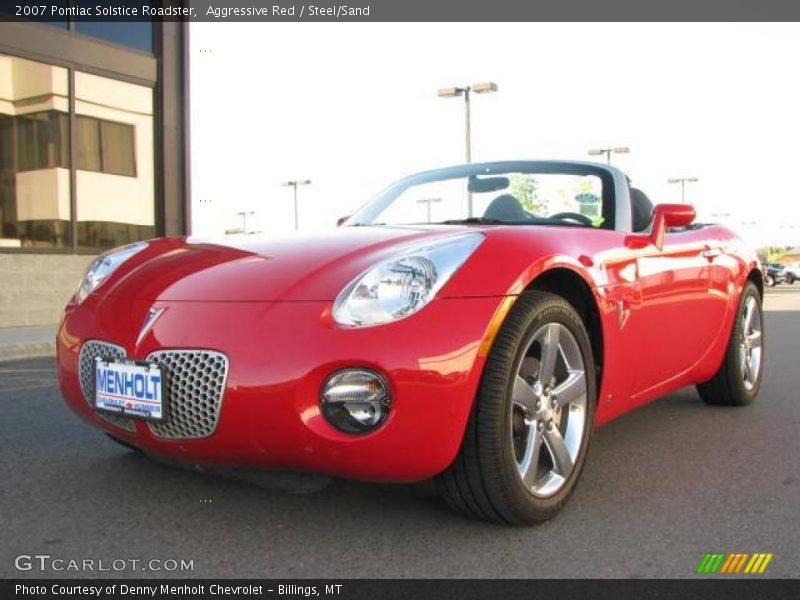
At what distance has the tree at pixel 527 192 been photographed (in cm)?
379

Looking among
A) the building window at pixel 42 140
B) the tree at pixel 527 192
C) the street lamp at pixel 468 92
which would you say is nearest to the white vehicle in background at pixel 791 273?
the street lamp at pixel 468 92

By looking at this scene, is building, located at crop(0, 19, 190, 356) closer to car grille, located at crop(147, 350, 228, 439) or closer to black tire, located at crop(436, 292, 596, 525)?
car grille, located at crop(147, 350, 228, 439)

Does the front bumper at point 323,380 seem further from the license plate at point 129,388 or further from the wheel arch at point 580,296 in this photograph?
the wheel arch at point 580,296

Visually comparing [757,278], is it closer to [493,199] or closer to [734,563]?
[493,199]

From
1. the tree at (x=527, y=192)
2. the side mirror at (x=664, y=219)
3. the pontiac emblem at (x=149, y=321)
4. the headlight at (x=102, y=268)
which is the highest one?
the tree at (x=527, y=192)

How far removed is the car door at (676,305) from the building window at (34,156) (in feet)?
34.9

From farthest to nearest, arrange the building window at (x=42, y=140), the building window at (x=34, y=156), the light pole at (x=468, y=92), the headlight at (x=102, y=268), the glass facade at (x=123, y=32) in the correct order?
the light pole at (x=468, y=92)
the glass facade at (x=123, y=32)
the building window at (x=42, y=140)
the building window at (x=34, y=156)
the headlight at (x=102, y=268)

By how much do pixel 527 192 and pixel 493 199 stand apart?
0.21 m

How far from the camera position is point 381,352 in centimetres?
236

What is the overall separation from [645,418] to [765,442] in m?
0.69

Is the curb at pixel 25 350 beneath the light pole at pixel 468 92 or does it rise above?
beneath

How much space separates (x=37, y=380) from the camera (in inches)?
239

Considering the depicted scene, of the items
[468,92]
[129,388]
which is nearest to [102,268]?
[129,388]
